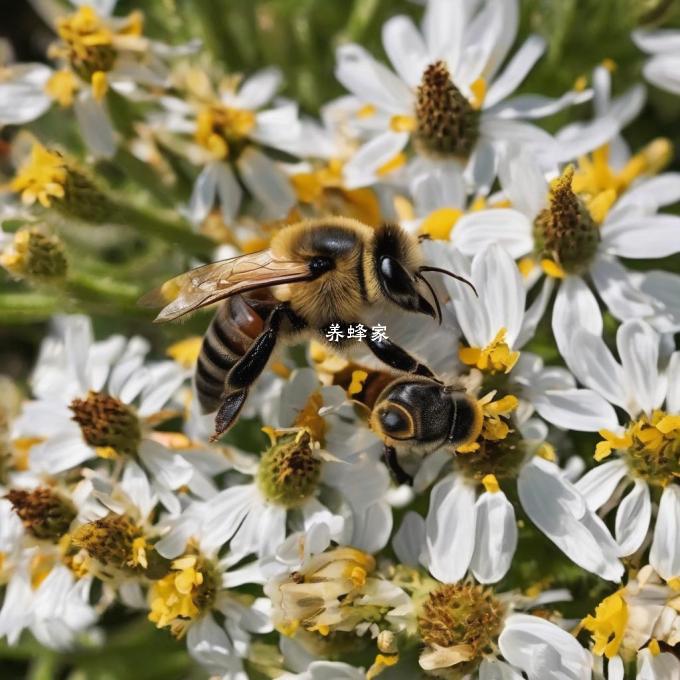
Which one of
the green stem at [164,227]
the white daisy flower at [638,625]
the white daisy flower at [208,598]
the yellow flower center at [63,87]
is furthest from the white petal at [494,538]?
the yellow flower center at [63,87]

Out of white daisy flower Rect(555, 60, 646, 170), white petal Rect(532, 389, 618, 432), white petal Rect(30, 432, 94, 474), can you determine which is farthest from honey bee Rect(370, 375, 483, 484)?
white daisy flower Rect(555, 60, 646, 170)

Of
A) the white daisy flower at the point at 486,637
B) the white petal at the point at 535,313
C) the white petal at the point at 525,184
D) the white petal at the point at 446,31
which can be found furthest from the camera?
the white petal at the point at 446,31

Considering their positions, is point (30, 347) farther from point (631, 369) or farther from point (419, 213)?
point (631, 369)

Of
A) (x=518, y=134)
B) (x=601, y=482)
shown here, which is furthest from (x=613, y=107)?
(x=601, y=482)

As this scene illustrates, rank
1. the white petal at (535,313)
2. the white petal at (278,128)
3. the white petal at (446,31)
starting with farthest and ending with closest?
the white petal at (278,128) → the white petal at (446,31) → the white petal at (535,313)

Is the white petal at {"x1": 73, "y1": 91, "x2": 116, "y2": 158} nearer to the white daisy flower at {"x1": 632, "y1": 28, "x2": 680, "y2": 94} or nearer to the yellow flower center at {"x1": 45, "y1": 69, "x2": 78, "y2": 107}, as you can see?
the yellow flower center at {"x1": 45, "y1": 69, "x2": 78, "y2": 107}

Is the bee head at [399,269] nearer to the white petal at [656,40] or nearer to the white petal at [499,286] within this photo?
the white petal at [499,286]

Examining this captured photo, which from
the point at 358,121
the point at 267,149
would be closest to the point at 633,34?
the point at 358,121
